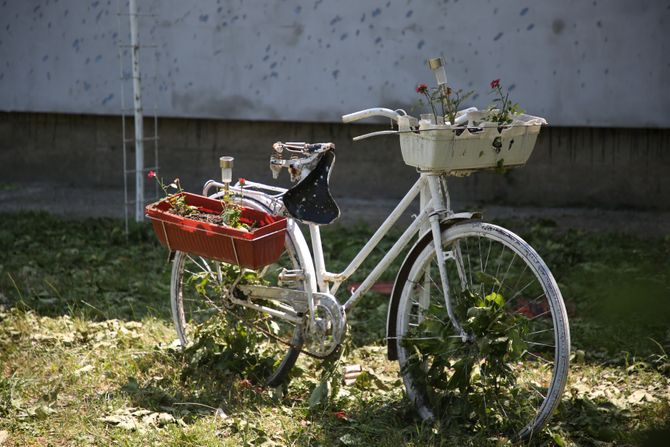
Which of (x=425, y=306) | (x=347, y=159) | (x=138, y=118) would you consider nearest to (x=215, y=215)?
(x=425, y=306)

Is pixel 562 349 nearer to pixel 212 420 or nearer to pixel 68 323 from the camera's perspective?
pixel 212 420

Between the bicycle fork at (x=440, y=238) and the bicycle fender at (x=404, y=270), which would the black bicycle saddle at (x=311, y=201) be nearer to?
the bicycle fender at (x=404, y=270)

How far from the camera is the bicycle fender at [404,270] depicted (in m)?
3.51

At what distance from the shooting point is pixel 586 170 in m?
8.38

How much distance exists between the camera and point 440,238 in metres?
3.55

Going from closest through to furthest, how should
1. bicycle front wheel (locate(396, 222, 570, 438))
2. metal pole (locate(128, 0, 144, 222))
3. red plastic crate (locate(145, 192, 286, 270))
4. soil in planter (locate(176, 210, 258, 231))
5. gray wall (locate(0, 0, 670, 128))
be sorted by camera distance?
bicycle front wheel (locate(396, 222, 570, 438)) < red plastic crate (locate(145, 192, 286, 270)) < soil in planter (locate(176, 210, 258, 231)) < metal pole (locate(128, 0, 144, 222)) < gray wall (locate(0, 0, 670, 128))

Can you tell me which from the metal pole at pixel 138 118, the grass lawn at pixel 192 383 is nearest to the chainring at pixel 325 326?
the grass lawn at pixel 192 383

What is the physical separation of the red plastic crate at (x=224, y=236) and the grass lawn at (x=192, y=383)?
67cm

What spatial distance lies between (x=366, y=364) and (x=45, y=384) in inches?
64.3

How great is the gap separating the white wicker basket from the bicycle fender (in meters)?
0.19

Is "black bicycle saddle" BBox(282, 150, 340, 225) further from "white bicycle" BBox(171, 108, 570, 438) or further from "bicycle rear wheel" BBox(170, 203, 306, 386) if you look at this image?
"bicycle rear wheel" BBox(170, 203, 306, 386)

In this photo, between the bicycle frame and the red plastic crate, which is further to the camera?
the red plastic crate

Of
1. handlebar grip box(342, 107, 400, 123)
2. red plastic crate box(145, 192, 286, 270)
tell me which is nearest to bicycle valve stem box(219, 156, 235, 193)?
red plastic crate box(145, 192, 286, 270)

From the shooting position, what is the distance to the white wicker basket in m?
3.36
